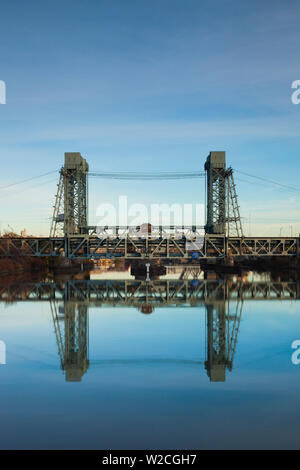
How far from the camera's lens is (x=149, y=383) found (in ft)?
32.5

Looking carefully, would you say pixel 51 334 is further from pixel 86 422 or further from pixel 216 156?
pixel 216 156

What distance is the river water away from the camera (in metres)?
6.79

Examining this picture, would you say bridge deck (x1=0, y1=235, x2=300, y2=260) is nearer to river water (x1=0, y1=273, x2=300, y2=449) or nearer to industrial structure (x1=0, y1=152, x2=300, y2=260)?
industrial structure (x1=0, y1=152, x2=300, y2=260)

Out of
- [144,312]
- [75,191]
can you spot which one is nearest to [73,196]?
[75,191]

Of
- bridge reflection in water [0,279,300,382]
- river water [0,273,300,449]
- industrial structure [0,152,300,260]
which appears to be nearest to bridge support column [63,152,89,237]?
industrial structure [0,152,300,260]

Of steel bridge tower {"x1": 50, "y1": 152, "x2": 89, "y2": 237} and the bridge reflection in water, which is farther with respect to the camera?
steel bridge tower {"x1": 50, "y1": 152, "x2": 89, "y2": 237}

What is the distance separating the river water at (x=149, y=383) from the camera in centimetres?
679

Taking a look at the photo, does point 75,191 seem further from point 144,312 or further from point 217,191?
point 144,312

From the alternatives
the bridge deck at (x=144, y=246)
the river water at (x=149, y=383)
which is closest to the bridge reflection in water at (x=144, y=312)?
the river water at (x=149, y=383)

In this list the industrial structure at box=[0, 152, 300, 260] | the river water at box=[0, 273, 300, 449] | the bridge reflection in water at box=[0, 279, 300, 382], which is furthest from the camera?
the industrial structure at box=[0, 152, 300, 260]

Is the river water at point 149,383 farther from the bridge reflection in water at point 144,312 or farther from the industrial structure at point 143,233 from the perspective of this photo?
the industrial structure at point 143,233

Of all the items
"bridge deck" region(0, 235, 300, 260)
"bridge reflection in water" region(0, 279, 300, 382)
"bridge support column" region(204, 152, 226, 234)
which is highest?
"bridge support column" region(204, 152, 226, 234)

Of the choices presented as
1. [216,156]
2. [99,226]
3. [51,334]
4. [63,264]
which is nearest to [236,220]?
[216,156]
